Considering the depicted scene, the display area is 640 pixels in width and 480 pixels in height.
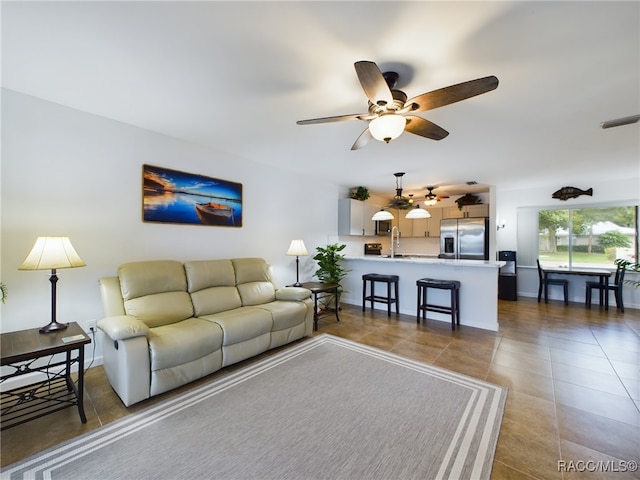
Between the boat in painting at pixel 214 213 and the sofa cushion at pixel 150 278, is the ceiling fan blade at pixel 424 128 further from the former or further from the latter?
the sofa cushion at pixel 150 278

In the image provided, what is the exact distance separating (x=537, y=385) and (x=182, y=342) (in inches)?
121

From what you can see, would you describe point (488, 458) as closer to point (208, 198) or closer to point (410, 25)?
point (410, 25)

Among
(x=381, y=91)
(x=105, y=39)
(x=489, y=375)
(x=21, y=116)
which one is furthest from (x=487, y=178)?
(x=21, y=116)

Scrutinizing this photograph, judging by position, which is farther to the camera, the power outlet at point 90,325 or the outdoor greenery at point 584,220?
the outdoor greenery at point 584,220

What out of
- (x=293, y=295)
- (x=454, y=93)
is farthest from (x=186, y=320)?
(x=454, y=93)

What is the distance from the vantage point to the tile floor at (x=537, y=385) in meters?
1.60

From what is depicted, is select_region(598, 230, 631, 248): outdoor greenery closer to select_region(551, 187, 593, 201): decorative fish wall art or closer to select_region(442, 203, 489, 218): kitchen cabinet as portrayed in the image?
select_region(551, 187, 593, 201): decorative fish wall art

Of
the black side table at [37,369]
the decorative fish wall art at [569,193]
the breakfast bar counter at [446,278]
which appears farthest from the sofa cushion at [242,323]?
the decorative fish wall art at [569,193]

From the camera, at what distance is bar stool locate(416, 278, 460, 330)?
3855mm

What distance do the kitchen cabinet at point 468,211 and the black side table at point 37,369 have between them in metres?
7.08

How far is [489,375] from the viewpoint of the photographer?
2545 millimetres

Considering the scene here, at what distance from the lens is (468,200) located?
647 cm

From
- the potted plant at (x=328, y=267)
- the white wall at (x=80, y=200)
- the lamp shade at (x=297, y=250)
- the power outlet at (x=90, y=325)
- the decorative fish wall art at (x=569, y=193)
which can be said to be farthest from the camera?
the decorative fish wall art at (x=569, y=193)

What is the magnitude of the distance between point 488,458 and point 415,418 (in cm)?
46
